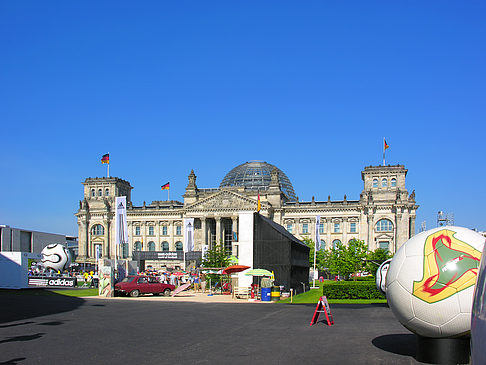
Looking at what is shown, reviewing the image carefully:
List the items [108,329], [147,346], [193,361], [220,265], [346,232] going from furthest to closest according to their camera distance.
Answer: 1. [346,232]
2. [220,265]
3. [108,329]
4. [147,346]
5. [193,361]

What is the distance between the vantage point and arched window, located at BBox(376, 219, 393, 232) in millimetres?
91438

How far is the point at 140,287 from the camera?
37594mm

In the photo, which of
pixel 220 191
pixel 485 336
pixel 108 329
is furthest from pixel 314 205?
pixel 485 336

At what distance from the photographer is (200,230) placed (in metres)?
100

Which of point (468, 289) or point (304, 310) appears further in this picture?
point (304, 310)

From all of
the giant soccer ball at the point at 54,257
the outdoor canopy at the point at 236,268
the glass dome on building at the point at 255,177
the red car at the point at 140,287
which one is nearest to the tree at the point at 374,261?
the outdoor canopy at the point at 236,268

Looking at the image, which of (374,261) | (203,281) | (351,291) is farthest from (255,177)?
(351,291)

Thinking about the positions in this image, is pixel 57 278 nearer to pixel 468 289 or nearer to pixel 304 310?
pixel 304 310

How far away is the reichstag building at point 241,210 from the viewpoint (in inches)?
3602

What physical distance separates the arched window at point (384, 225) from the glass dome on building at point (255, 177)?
25001 millimetres

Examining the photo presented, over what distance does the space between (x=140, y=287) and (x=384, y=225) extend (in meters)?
64.1

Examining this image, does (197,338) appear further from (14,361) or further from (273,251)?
(273,251)

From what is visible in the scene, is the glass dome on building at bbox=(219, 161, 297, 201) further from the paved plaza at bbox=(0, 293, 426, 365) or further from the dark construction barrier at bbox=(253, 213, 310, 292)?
the paved plaza at bbox=(0, 293, 426, 365)

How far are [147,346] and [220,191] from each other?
8380cm
